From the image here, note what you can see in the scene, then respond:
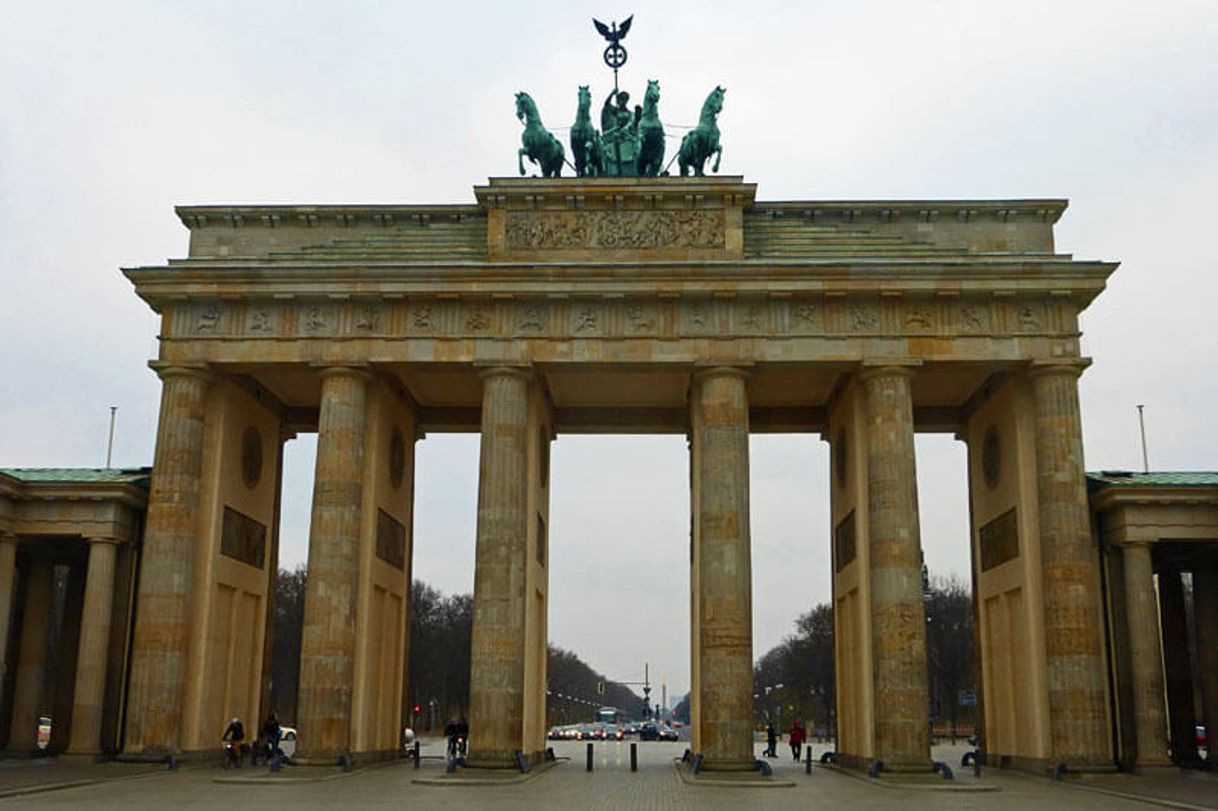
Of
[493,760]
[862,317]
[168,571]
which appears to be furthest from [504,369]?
[168,571]

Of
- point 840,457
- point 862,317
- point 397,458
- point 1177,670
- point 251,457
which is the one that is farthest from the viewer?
point 397,458

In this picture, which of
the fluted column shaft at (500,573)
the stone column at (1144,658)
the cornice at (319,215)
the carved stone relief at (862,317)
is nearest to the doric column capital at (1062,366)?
the carved stone relief at (862,317)

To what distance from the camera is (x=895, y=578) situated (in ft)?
110

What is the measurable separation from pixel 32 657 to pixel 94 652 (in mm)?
5279

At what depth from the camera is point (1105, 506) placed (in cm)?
3566

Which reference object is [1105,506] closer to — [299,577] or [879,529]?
[879,529]

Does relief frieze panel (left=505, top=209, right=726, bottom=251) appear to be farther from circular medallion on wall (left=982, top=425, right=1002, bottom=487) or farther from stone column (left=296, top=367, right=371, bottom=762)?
circular medallion on wall (left=982, top=425, right=1002, bottom=487)

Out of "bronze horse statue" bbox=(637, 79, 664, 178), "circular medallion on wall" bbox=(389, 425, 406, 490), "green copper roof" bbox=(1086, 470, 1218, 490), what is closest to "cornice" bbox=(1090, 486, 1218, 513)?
"green copper roof" bbox=(1086, 470, 1218, 490)

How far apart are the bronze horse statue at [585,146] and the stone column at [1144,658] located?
1965cm

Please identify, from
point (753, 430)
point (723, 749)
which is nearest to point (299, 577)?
point (753, 430)

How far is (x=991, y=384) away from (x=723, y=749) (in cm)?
1469

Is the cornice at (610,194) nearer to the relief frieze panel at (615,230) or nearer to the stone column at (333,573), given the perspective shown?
the relief frieze panel at (615,230)

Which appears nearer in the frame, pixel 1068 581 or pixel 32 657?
pixel 1068 581

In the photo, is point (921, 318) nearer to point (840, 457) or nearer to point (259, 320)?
point (840, 457)
